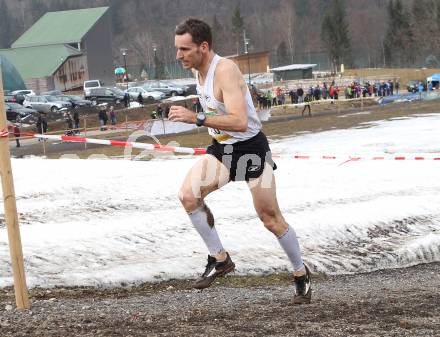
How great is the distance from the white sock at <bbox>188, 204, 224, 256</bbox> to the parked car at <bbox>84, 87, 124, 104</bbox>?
54167mm

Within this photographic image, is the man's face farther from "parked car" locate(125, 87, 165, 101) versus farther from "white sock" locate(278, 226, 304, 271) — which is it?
"parked car" locate(125, 87, 165, 101)

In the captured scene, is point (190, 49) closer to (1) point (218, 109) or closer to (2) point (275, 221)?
(1) point (218, 109)

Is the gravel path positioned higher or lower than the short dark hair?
lower

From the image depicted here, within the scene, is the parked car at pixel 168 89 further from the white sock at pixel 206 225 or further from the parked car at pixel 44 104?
the white sock at pixel 206 225

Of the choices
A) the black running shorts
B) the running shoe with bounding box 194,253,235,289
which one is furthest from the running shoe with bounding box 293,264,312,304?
the black running shorts

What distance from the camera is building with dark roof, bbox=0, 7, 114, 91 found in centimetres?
9625

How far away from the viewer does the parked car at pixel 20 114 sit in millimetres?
47562

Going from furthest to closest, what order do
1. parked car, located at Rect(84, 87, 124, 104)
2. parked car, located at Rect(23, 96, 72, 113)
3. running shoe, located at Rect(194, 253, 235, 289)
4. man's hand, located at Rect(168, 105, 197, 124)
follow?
parked car, located at Rect(84, 87, 124, 104) < parked car, located at Rect(23, 96, 72, 113) < running shoe, located at Rect(194, 253, 235, 289) < man's hand, located at Rect(168, 105, 197, 124)

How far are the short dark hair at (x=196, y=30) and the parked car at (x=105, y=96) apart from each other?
179 feet

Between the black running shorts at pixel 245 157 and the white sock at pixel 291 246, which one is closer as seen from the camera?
the black running shorts at pixel 245 157

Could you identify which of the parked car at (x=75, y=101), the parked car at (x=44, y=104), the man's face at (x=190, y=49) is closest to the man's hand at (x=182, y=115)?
the man's face at (x=190, y=49)

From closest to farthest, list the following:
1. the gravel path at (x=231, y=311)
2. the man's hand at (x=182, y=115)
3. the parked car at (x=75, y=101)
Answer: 1. the gravel path at (x=231, y=311)
2. the man's hand at (x=182, y=115)
3. the parked car at (x=75, y=101)

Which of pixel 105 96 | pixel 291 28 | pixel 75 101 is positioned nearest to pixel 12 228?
pixel 75 101

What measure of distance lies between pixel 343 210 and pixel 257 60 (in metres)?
90.2
